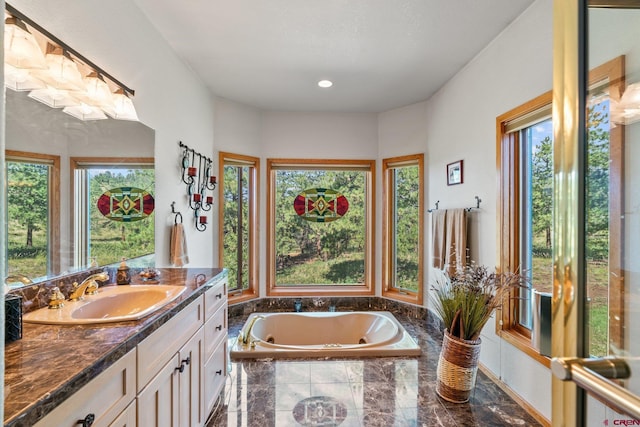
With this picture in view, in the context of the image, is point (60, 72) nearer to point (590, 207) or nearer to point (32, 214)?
point (32, 214)

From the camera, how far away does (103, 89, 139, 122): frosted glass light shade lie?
5.57 feet

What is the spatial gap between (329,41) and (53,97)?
5.63 ft

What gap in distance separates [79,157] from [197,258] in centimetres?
155

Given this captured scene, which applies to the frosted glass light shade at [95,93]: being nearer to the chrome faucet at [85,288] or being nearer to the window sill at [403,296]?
the chrome faucet at [85,288]

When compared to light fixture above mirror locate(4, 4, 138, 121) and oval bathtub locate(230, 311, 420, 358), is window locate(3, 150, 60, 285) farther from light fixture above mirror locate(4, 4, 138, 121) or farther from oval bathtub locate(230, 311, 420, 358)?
oval bathtub locate(230, 311, 420, 358)

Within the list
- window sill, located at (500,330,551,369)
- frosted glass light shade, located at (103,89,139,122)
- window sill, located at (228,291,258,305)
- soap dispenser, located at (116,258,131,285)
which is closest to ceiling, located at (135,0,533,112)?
frosted glass light shade, located at (103,89,139,122)

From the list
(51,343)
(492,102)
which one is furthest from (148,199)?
(492,102)

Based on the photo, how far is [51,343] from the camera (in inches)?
37.4

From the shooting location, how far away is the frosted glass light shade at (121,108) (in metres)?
1.70

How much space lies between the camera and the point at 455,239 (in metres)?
2.66

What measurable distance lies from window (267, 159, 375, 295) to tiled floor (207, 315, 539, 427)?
1.36 meters

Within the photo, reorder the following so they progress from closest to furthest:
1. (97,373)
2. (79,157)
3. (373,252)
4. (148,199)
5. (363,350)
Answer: (97,373)
(79,157)
(148,199)
(363,350)
(373,252)

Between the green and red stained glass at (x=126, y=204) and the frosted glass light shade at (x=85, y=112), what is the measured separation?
0.39 m

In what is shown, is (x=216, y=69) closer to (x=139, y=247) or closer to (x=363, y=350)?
(x=139, y=247)
